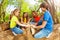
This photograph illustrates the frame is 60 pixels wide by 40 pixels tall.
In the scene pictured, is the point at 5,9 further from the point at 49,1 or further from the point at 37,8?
the point at 49,1

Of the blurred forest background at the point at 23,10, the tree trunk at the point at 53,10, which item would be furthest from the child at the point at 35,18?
the tree trunk at the point at 53,10

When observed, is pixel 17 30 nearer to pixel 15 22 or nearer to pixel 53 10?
pixel 15 22

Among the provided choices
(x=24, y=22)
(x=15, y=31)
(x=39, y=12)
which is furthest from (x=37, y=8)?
(x=15, y=31)

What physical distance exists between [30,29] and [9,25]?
240mm

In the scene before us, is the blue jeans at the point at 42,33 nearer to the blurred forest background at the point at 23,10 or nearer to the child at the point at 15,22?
the blurred forest background at the point at 23,10

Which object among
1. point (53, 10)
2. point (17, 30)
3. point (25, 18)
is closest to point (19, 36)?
point (17, 30)

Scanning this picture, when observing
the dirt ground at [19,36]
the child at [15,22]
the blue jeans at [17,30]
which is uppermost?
the child at [15,22]

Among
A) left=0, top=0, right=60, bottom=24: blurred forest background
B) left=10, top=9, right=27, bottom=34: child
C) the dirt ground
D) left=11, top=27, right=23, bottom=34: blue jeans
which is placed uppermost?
left=0, top=0, right=60, bottom=24: blurred forest background

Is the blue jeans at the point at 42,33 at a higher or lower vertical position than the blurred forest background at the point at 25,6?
lower

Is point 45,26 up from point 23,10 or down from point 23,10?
down

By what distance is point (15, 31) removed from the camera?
6.24 feet

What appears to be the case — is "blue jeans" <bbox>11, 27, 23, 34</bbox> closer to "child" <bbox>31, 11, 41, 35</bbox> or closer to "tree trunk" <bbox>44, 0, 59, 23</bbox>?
"child" <bbox>31, 11, 41, 35</bbox>

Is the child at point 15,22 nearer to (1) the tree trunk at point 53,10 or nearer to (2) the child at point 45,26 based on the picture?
(2) the child at point 45,26

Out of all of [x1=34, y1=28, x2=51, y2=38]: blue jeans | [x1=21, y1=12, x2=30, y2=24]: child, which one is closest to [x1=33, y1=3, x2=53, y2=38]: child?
[x1=34, y1=28, x2=51, y2=38]: blue jeans
